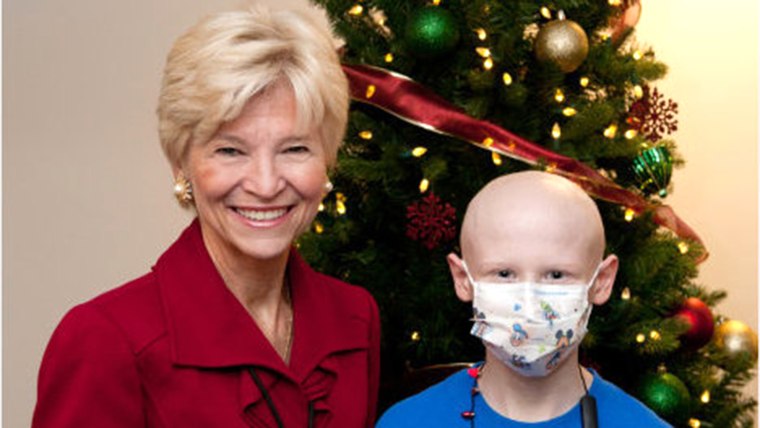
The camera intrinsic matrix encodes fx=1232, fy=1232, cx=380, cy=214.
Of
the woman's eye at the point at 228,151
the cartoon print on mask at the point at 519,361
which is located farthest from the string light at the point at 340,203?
the cartoon print on mask at the point at 519,361

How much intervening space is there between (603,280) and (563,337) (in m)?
0.15

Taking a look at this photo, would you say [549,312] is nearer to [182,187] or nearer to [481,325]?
[481,325]

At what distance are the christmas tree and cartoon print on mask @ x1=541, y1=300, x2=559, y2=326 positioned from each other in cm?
103

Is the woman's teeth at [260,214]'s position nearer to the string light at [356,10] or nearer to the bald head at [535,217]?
the bald head at [535,217]

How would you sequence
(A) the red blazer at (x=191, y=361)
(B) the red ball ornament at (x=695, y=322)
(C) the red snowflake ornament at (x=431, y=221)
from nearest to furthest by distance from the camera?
1. (A) the red blazer at (x=191, y=361)
2. (C) the red snowflake ornament at (x=431, y=221)
3. (B) the red ball ornament at (x=695, y=322)

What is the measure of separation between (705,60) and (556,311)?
9.63 ft

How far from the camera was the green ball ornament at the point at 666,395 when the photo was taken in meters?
3.46

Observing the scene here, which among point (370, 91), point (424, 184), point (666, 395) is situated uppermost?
point (370, 91)

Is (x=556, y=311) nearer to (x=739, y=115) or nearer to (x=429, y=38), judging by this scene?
(x=429, y=38)

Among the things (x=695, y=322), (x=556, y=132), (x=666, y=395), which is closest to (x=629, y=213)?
→ (x=556, y=132)

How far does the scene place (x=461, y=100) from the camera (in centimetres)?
341

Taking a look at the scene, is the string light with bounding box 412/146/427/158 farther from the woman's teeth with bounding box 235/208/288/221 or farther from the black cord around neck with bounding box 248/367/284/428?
the black cord around neck with bounding box 248/367/284/428

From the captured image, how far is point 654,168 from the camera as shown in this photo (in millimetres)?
3521

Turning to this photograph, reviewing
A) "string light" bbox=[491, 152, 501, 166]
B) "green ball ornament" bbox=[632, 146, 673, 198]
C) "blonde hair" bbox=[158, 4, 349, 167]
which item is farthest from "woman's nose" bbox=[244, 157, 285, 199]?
"green ball ornament" bbox=[632, 146, 673, 198]
